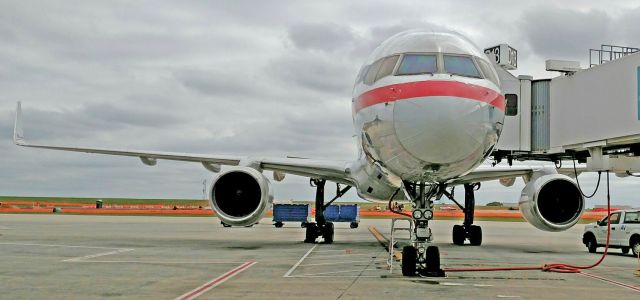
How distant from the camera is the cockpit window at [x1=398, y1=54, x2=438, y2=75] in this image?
917cm

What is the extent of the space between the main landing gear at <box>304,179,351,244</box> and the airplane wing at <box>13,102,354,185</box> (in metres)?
1.50

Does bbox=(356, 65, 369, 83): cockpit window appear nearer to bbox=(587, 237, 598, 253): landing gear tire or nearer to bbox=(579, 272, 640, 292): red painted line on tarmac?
bbox=(579, 272, 640, 292): red painted line on tarmac

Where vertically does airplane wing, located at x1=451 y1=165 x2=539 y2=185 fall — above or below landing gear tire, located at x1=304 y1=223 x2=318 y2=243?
above

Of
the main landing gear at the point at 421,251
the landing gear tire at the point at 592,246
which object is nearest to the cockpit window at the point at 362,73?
the main landing gear at the point at 421,251

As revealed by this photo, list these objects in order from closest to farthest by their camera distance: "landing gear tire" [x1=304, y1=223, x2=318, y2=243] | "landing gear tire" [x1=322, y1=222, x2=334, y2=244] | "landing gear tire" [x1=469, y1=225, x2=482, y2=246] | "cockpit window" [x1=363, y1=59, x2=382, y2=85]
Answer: "cockpit window" [x1=363, y1=59, x2=382, y2=85], "landing gear tire" [x1=322, y1=222, x2=334, y2=244], "landing gear tire" [x1=304, y1=223, x2=318, y2=243], "landing gear tire" [x1=469, y1=225, x2=482, y2=246]

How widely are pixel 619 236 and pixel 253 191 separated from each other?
11172 mm

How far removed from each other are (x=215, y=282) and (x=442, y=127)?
4152mm

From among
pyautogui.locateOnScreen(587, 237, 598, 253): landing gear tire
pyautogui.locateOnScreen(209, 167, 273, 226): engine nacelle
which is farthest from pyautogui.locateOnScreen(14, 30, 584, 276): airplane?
pyautogui.locateOnScreen(587, 237, 598, 253): landing gear tire

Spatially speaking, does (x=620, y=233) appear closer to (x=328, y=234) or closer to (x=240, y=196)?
(x=328, y=234)

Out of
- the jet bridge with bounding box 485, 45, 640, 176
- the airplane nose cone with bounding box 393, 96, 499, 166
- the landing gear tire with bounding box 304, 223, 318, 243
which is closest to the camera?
the airplane nose cone with bounding box 393, 96, 499, 166

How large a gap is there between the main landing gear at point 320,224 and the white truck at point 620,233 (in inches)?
303

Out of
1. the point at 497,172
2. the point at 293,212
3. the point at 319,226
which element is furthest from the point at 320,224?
the point at 293,212

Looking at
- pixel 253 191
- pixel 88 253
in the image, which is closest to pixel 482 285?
pixel 253 191

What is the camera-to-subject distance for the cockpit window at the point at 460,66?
30.0 ft
